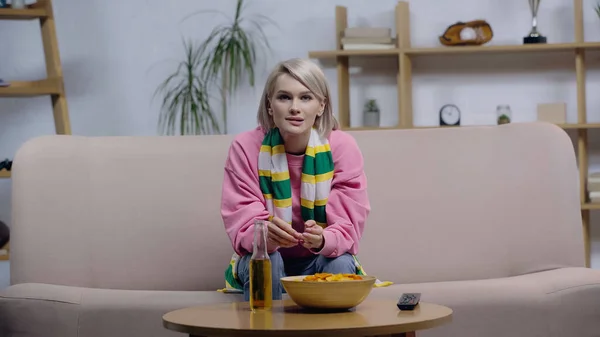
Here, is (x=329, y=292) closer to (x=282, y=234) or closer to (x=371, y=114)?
(x=282, y=234)

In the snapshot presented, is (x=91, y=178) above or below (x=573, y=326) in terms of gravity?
above

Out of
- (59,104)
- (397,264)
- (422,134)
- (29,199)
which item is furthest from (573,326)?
(59,104)

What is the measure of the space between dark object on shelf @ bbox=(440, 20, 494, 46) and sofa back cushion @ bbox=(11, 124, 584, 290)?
1.77 m

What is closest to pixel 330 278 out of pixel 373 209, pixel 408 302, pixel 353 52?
pixel 408 302

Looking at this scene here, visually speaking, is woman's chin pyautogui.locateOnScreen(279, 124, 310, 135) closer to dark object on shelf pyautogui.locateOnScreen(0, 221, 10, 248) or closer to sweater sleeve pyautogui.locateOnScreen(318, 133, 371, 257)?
sweater sleeve pyautogui.locateOnScreen(318, 133, 371, 257)

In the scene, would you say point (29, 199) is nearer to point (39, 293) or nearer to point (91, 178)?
point (91, 178)

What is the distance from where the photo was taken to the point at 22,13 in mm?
4441

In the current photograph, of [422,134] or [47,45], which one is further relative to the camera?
[47,45]

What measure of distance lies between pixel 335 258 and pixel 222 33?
2861 mm

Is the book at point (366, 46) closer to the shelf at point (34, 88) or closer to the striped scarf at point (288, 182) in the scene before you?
the shelf at point (34, 88)

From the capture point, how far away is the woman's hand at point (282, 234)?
217 centimetres

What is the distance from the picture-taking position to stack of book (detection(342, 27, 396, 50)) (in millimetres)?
4672

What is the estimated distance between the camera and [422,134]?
118 inches

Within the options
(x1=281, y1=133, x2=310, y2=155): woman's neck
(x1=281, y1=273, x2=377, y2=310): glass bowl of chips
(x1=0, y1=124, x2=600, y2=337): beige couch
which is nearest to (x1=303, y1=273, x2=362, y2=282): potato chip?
(x1=281, y1=273, x2=377, y2=310): glass bowl of chips
